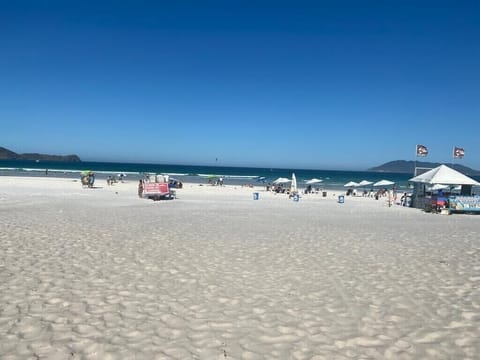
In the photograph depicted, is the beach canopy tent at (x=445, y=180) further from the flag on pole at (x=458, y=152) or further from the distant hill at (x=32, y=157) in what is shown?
the distant hill at (x=32, y=157)

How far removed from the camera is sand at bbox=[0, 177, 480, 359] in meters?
3.74

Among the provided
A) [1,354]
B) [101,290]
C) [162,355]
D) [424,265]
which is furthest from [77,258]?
[424,265]

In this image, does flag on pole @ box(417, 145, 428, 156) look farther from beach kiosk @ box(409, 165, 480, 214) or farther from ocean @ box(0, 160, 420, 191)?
ocean @ box(0, 160, 420, 191)

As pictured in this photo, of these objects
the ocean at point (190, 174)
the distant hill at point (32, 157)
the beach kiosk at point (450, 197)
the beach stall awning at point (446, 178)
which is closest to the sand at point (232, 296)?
the beach kiosk at point (450, 197)

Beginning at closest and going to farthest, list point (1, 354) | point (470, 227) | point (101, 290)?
point (1, 354), point (101, 290), point (470, 227)

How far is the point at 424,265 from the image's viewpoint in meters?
7.40

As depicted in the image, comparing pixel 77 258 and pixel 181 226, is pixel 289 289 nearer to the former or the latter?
pixel 77 258

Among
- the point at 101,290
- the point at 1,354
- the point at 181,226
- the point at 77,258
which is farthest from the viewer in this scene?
the point at 181,226

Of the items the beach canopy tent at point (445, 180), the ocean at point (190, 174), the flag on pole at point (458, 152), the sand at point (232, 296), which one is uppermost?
the flag on pole at point (458, 152)

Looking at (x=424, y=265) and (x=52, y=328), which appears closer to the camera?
(x=52, y=328)

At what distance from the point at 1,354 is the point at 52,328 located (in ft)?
1.96

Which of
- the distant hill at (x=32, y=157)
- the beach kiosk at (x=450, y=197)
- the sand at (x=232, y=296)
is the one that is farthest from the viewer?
the distant hill at (x=32, y=157)

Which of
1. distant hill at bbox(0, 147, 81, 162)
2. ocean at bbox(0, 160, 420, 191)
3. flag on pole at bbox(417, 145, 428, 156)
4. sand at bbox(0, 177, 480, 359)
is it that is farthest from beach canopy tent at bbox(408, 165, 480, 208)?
distant hill at bbox(0, 147, 81, 162)

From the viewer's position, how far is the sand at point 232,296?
3742mm
